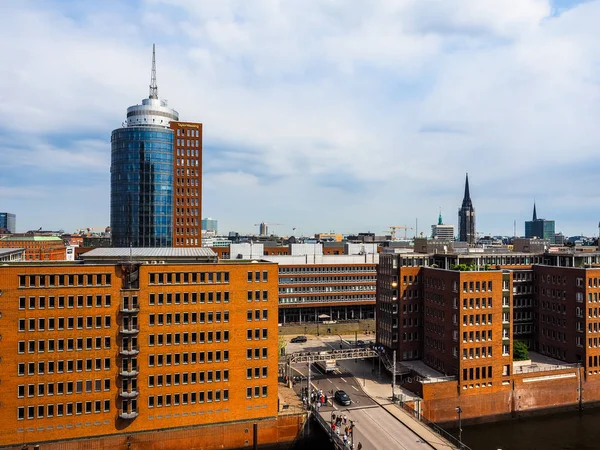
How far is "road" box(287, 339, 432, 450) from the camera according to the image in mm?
71562

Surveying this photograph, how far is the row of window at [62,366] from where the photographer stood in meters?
69.6

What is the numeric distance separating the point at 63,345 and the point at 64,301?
6.44m

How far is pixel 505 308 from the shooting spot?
96312 mm

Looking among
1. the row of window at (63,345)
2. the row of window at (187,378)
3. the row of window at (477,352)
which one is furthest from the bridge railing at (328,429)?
the row of window at (63,345)

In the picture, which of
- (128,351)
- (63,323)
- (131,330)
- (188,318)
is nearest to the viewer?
(63,323)

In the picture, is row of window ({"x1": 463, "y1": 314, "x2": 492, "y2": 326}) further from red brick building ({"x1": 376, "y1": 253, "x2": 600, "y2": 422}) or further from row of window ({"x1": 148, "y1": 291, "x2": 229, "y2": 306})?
row of window ({"x1": 148, "y1": 291, "x2": 229, "y2": 306})

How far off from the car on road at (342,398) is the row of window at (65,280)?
147ft

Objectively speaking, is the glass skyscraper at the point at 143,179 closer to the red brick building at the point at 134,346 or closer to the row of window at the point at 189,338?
the red brick building at the point at 134,346

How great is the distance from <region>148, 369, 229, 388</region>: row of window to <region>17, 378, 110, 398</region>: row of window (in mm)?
6977

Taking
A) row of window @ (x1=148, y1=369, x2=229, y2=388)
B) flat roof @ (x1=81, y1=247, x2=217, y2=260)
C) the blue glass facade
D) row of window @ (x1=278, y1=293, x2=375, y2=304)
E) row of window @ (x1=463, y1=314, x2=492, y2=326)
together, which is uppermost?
the blue glass facade

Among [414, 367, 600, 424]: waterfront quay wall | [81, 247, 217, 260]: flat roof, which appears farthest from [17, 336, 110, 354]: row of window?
[414, 367, 600, 424]: waterfront quay wall

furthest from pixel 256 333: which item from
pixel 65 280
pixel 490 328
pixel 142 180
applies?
pixel 142 180

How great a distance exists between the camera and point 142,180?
15338 cm

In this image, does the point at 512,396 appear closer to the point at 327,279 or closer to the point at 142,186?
the point at 327,279
